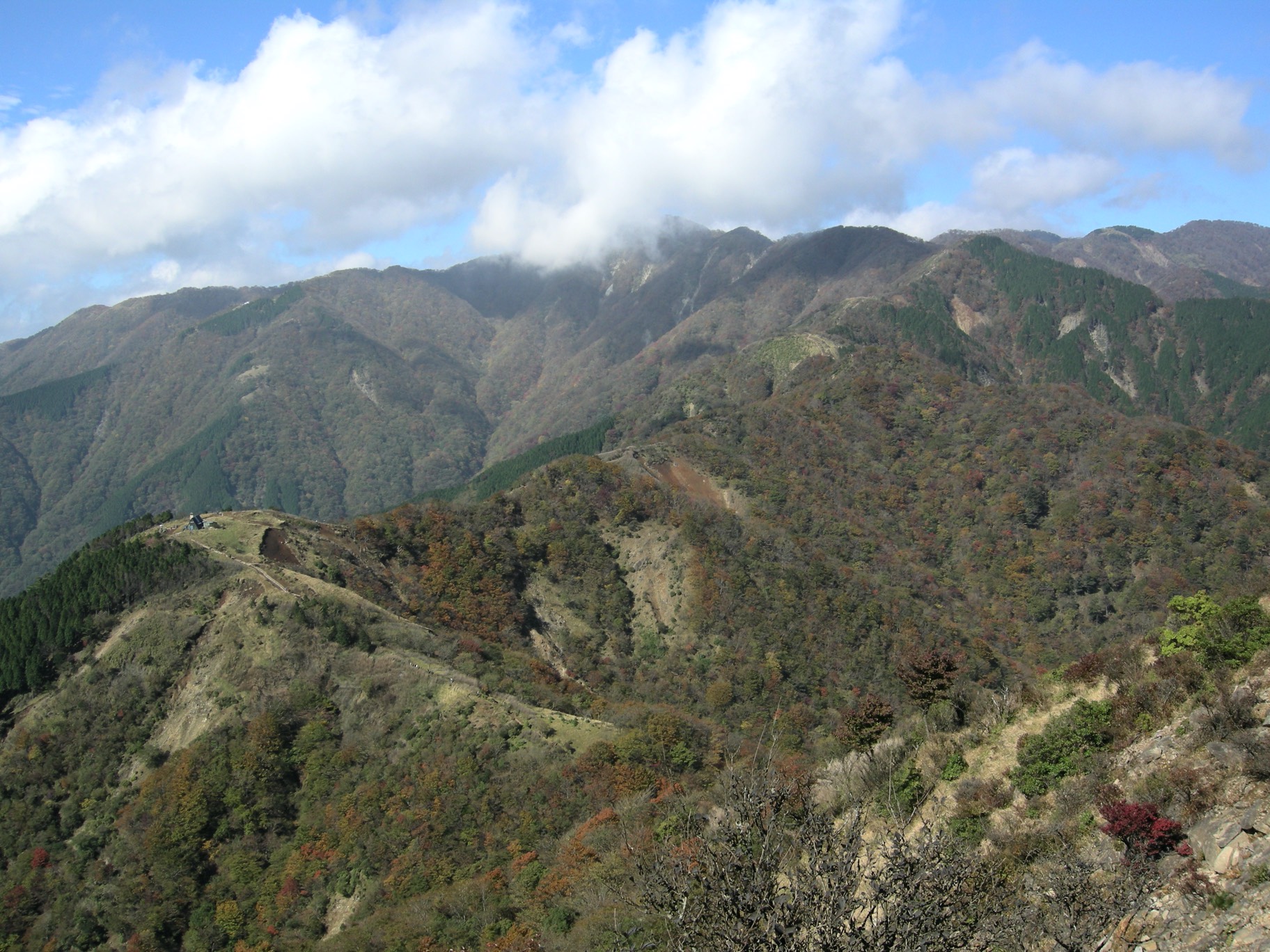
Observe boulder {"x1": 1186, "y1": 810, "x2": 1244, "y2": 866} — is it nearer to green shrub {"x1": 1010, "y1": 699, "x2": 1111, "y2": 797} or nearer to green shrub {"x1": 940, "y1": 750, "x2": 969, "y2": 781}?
green shrub {"x1": 1010, "y1": 699, "x2": 1111, "y2": 797}

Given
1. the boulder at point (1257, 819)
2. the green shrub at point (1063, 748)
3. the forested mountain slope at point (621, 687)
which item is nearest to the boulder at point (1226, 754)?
the boulder at point (1257, 819)

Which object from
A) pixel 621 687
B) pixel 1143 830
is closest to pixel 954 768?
pixel 1143 830

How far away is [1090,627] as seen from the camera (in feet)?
322

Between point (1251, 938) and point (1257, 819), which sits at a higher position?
point (1257, 819)

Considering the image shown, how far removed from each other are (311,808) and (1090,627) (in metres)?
91.5

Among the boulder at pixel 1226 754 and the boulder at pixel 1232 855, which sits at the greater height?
the boulder at pixel 1226 754

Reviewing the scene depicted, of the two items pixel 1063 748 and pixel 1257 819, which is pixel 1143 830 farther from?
pixel 1063 748

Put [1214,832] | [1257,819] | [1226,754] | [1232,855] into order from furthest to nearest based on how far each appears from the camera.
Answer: [1226,754], [1214,832], [1257,819], [1232,855]

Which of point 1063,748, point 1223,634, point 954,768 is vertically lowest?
point 954,768

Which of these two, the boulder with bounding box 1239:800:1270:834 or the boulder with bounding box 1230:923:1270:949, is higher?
the boulder with bounding box 1239:800:1270:834

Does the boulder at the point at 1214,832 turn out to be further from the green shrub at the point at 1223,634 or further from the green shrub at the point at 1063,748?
the green shrub at the point at 1223,634

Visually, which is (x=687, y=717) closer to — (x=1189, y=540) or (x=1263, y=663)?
(x=1263, y=663)

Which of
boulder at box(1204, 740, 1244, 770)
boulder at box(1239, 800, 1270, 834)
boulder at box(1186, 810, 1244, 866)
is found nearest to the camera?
boulder at box(1239, 800, 1270, 834)

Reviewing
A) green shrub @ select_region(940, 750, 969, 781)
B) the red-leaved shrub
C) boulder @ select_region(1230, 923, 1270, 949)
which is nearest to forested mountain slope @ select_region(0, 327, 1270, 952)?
green shrub @ select_region(940, 750, 969, 781)
